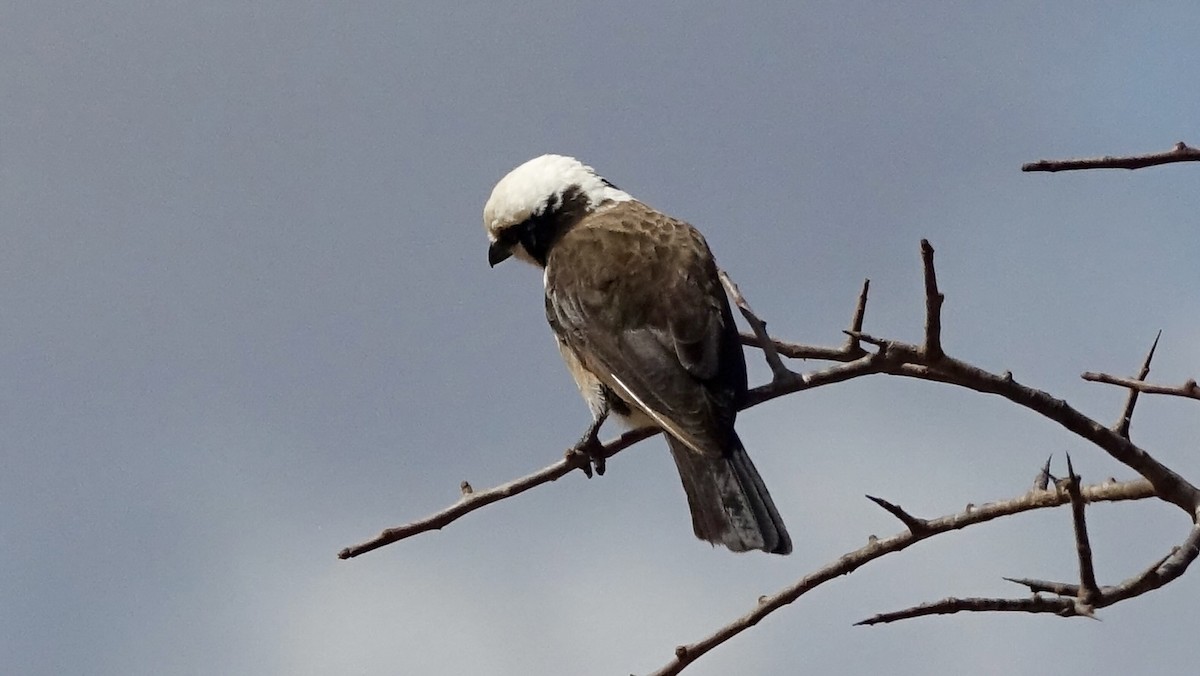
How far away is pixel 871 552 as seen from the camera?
3.45 m

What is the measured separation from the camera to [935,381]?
3.78 metres

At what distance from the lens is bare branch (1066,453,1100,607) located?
2.55 m

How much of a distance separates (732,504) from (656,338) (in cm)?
88

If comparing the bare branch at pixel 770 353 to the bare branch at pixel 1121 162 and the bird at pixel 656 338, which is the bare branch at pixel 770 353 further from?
the bare branch at pixel 1121 162

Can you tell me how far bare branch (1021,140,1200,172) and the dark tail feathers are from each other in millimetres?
2074

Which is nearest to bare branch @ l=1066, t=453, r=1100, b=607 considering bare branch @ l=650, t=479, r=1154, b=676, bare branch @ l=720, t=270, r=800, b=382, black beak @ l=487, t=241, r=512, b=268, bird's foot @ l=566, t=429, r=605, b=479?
bare branch @ l=650, t=479, r=1154, b=676

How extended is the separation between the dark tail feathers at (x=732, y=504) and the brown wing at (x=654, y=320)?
0.24ft

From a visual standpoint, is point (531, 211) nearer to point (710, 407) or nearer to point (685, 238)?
point (685, 238)

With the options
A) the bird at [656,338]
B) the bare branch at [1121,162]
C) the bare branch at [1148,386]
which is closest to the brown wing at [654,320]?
the bird at [656,338]

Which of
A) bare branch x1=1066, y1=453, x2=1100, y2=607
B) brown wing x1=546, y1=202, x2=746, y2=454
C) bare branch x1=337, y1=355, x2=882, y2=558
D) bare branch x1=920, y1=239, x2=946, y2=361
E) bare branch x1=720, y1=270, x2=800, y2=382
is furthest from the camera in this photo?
brown wing x1=546, y1=202, x2=746, y2=454

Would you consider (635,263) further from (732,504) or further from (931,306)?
(931,306)

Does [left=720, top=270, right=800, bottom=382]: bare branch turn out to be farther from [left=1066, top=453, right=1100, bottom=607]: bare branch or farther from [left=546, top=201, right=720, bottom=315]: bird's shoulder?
[left=1066, top=453, right=1100, bottom=607]: bare branch

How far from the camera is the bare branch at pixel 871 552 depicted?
10.9ft

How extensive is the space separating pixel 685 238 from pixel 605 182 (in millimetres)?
1202
